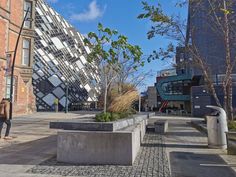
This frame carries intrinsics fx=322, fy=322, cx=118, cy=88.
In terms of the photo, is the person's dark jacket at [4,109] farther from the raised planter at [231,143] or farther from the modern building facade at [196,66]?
the modern building facade at [196,66]

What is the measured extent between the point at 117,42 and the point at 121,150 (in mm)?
7536

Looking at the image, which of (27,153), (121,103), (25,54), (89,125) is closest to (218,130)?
(121,103)

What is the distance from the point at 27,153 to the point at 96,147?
9.26ft

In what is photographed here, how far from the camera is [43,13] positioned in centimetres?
6294

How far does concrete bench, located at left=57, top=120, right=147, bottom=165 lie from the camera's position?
25.1 feet

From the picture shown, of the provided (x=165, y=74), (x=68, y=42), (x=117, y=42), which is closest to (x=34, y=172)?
(x=117, y=42)

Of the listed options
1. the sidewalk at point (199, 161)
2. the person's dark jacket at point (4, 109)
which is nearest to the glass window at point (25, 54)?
the person's dark jacket at point (4, 109)

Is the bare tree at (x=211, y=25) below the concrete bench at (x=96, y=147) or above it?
above

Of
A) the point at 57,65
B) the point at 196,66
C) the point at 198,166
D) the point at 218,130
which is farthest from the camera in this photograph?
the point at 57,65

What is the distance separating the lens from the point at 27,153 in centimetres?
951

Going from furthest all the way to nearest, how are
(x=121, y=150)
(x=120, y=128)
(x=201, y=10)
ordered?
(x=201, y=10) < (x=120, y=128) < (x=121, y=150)

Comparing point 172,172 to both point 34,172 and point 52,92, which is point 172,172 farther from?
point 52,92

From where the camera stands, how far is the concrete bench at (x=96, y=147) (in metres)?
7.64

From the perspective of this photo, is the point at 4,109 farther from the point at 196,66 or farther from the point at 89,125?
the point at 196,66
